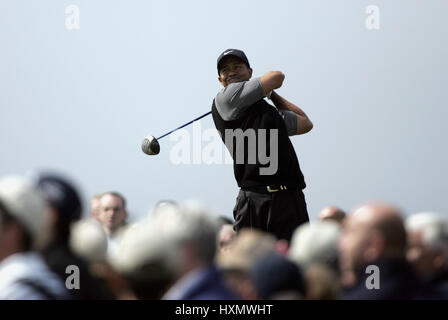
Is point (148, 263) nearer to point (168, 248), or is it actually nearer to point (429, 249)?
point (168, 248)

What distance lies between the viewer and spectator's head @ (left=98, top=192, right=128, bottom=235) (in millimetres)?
6570

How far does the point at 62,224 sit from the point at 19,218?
0.75ft

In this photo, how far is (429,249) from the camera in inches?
129

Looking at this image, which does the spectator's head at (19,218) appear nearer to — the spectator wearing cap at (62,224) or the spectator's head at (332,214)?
the spectator wearing cap at (62,224)

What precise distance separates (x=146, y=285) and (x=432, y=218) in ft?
4.28

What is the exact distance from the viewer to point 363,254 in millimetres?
3061

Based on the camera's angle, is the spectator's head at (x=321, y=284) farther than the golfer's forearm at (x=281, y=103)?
No

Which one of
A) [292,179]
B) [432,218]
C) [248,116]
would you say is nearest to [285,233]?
[292,179]

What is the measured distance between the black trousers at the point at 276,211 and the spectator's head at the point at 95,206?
1.89m

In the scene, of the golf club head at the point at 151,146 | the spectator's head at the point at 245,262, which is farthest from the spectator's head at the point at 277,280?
the golf club head at the point at 151,146

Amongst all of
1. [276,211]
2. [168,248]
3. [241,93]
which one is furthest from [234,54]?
[168,248]

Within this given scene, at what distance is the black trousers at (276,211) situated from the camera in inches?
206

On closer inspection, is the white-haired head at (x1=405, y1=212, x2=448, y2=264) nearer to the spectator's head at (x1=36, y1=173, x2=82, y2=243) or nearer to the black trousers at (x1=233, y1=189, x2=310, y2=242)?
the spectator's head at (x1=36, y1=173, x2=82, y2=243)

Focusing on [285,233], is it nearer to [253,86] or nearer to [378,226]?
[253,86]
